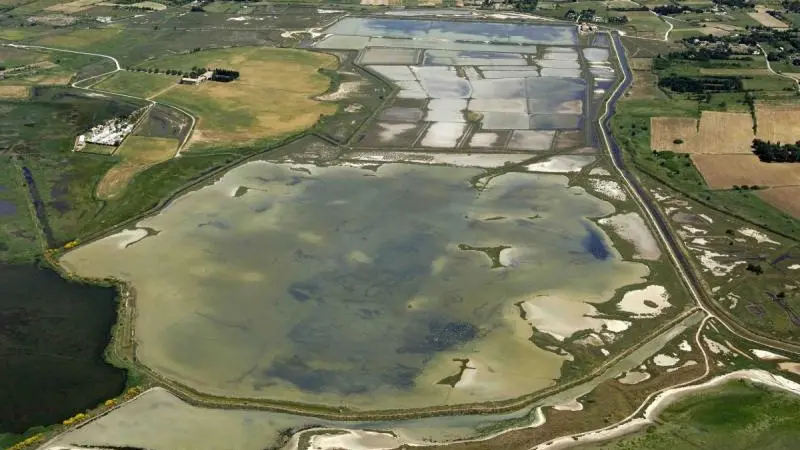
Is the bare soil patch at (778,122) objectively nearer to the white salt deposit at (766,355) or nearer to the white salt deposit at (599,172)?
the white salt deposit at (599,172)

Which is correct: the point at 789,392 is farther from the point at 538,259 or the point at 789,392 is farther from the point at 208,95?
the point at 208,95

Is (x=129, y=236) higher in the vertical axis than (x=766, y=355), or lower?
lower

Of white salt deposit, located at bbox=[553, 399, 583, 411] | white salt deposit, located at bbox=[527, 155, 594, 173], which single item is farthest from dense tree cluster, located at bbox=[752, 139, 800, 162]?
white salt deposit, located at bbox=[553, 399, 583, 411]

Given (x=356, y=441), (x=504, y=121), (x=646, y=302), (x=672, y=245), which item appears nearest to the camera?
(x=356, y=441)

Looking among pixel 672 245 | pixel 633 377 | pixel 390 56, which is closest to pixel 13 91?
pixel 390 56

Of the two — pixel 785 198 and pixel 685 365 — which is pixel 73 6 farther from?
pixel 685 365

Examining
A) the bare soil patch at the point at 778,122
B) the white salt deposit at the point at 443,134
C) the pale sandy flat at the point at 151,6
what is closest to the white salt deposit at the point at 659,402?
the white salt deposit at the point at 443,134

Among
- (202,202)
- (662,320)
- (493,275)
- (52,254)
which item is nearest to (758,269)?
(662,320)
